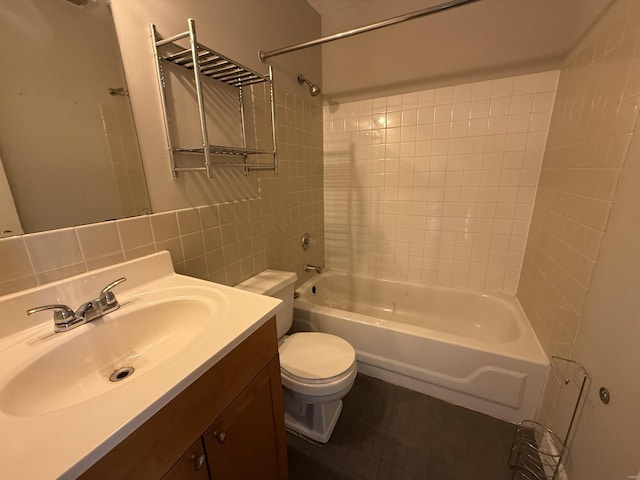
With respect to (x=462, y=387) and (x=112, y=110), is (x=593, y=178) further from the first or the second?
(x=112, y=110)

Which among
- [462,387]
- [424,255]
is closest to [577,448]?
[462,387]

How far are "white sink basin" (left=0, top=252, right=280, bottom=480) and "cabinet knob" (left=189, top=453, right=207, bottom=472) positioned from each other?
198 mm

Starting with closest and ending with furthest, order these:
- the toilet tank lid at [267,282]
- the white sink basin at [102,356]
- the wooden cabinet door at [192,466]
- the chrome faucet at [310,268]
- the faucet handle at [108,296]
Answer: the white sink basin at [102,356]
the wooden cabinet door at [192,466]
the faucet handle at [108,296]
the toilet tank lid at [267,282]
the chrome faucet at [310,268]

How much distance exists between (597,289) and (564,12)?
1.52 meters

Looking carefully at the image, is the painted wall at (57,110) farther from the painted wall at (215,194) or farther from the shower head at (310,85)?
the shower head at (310,85)

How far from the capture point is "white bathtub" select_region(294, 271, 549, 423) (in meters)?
1.35

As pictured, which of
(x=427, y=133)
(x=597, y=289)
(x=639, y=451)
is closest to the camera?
(x=639, y=451)

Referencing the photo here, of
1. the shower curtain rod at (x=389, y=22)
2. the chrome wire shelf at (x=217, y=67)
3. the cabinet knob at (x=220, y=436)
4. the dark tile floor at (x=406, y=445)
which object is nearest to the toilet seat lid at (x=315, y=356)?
the dark tile floor at (x=406, y=445)

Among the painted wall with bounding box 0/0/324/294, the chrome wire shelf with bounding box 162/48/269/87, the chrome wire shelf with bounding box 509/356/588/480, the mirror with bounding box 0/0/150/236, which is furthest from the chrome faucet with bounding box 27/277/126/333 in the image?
the chrome wire shelf with bounding box 509/356/588/480

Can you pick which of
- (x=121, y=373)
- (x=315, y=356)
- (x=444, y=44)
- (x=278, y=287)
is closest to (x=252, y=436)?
(x=121, y=373)

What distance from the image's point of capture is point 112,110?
0.86 m

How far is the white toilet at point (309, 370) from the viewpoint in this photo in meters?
1.17

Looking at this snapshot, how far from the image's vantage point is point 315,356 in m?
1.30

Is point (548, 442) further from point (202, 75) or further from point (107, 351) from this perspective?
point (202, 75)
